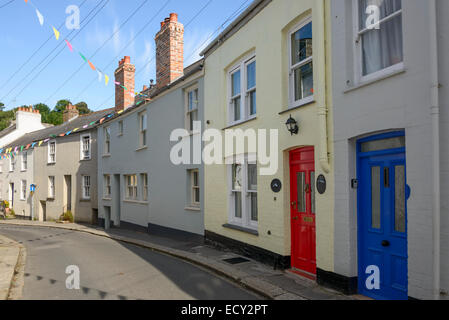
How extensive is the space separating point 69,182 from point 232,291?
67.5 feet

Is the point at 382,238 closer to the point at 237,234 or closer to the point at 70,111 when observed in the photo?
the point at 237,234

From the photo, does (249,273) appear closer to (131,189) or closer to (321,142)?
(321,142)

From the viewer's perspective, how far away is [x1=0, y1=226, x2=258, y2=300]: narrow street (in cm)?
659

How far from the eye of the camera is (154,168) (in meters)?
15.0

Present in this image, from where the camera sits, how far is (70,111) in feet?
92.9

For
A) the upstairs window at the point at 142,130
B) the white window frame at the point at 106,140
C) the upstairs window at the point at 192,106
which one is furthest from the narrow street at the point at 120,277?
the white window frame at the point at 106,140

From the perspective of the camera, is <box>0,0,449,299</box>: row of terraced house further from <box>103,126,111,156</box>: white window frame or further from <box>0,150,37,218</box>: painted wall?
<box>0,150,37,218</box>: painted wall

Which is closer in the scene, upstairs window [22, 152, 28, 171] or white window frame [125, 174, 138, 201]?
white window frame [125, 174, 138, 201]

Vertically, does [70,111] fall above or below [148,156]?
above

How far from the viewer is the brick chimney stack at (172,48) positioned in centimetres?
1434

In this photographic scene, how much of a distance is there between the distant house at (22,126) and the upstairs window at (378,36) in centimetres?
3335

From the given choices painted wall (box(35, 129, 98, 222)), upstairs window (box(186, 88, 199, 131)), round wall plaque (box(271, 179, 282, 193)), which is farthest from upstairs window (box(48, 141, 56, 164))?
round wall plaque (box(271, 179, 282, 193))

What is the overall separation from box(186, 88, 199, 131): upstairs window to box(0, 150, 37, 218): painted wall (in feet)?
65.9

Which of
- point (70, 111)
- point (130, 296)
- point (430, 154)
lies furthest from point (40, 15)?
point (70, 111)
